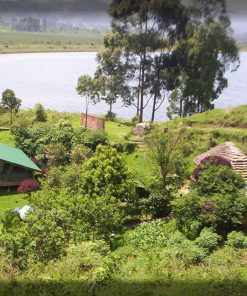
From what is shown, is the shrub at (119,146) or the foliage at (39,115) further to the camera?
the foliage at (39,115)

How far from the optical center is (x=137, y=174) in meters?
14.7

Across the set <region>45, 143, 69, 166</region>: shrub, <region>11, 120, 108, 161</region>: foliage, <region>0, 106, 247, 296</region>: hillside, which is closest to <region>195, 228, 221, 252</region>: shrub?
<region>0, 106, 247, 296</region>: hillside

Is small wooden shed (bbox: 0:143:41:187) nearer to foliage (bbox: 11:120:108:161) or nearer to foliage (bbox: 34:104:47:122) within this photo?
foliage (bbox: 11:120:108:161)

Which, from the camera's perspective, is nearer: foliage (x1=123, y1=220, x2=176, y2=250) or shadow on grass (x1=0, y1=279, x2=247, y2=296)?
shadow on grass (x1=0, y1=279, x2=247, y2=296)

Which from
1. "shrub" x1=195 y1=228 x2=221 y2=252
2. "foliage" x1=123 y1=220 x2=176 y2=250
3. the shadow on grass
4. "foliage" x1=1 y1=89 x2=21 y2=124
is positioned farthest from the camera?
"foliage" x1=1 y1=89 x2=21 y2=124

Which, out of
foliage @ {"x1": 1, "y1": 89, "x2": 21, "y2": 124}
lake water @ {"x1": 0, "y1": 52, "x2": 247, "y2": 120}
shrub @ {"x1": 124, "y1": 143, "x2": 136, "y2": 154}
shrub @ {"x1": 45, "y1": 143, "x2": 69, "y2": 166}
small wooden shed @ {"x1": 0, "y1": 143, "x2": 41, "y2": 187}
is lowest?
small wooden shed @ {"x1": 0, "y1": 143, "x2": 41, "y2": 187}

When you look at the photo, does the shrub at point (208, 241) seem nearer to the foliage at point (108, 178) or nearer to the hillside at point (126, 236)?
the hillside at point (126, 236)

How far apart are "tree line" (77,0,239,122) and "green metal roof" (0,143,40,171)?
7.61 meters

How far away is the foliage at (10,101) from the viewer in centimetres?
2675

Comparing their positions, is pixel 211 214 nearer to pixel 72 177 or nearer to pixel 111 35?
pixel 72 177

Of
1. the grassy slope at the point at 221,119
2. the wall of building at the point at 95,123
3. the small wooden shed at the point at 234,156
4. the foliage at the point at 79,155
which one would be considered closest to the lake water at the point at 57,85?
the wall of building at the point at 95,123

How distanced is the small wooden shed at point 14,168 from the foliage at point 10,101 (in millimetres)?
8607

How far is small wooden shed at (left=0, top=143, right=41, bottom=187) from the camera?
18.0 metres

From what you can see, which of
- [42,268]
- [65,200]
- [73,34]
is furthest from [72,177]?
[73,34]
